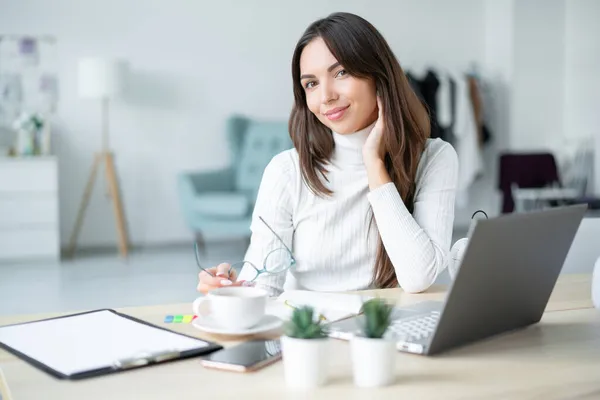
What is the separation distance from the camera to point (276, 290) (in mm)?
1668

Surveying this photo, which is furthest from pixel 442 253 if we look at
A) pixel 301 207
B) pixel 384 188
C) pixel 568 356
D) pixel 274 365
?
pixel 274 365

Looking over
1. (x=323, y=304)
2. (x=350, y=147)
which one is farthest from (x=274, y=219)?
(x=323, y=304)

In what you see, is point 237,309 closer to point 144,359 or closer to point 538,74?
point 144,359

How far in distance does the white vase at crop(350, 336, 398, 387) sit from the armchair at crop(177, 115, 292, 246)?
15.9ft

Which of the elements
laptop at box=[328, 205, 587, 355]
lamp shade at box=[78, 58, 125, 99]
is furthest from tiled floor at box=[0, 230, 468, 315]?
laptop at box=[328, 205, 587, 355]

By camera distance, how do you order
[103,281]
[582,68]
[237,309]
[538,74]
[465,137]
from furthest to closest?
1. [538,74]
2. [582,68]
3. [465,137]
4. [103,281]
5. [237,309]

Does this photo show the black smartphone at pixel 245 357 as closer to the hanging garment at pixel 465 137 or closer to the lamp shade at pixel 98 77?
the lamp shade at pixel 98 77

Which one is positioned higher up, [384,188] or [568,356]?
[384,188]

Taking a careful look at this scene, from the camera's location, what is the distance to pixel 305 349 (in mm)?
853

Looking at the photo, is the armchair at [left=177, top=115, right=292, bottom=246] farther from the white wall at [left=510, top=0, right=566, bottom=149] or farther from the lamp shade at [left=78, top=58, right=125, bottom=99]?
the white wall at [left=510, top=0, right=566, bottom=149]

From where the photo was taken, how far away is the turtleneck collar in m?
1.85

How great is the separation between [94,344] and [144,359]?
0.41 ft

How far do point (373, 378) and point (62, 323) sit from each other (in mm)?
539

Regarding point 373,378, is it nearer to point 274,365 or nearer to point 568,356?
point 274,365
